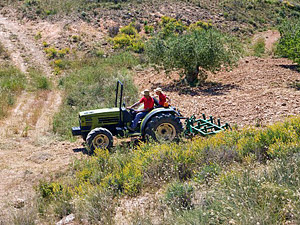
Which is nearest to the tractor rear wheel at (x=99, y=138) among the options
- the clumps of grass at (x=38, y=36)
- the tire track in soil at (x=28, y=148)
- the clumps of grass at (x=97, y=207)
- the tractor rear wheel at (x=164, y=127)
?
the tire track in soil at (x=28, y=148)

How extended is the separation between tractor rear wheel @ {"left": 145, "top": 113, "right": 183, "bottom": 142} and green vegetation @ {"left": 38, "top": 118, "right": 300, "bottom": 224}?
3.49 ft

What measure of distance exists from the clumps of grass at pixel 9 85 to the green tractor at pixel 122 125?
544 cm

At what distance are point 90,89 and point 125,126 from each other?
6910 millimetres

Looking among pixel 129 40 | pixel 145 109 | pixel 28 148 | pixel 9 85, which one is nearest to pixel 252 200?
pixel 145 109

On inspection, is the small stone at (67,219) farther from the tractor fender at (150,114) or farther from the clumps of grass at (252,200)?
the tractor fender at (150,114)

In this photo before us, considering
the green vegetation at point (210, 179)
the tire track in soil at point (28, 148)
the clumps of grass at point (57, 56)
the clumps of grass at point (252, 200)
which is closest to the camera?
the clumps of grass at point (252, 200)

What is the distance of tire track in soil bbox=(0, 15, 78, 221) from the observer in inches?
255

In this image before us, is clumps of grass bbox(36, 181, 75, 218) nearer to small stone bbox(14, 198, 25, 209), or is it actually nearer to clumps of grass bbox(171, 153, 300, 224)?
small stone bbox(14, 198, 25, 209)

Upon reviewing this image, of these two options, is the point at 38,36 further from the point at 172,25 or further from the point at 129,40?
the point at 172,25

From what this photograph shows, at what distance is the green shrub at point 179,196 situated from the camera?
4551 millimetres

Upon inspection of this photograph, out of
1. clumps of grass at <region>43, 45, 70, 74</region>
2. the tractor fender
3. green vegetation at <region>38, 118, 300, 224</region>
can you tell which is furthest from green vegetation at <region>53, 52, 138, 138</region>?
green vegetation at <region>38, 118, 300, 224</region>

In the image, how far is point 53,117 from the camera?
11.6 metres

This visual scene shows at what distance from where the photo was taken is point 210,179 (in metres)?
4.95

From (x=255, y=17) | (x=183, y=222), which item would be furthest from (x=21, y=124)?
(x=255, y=17)
